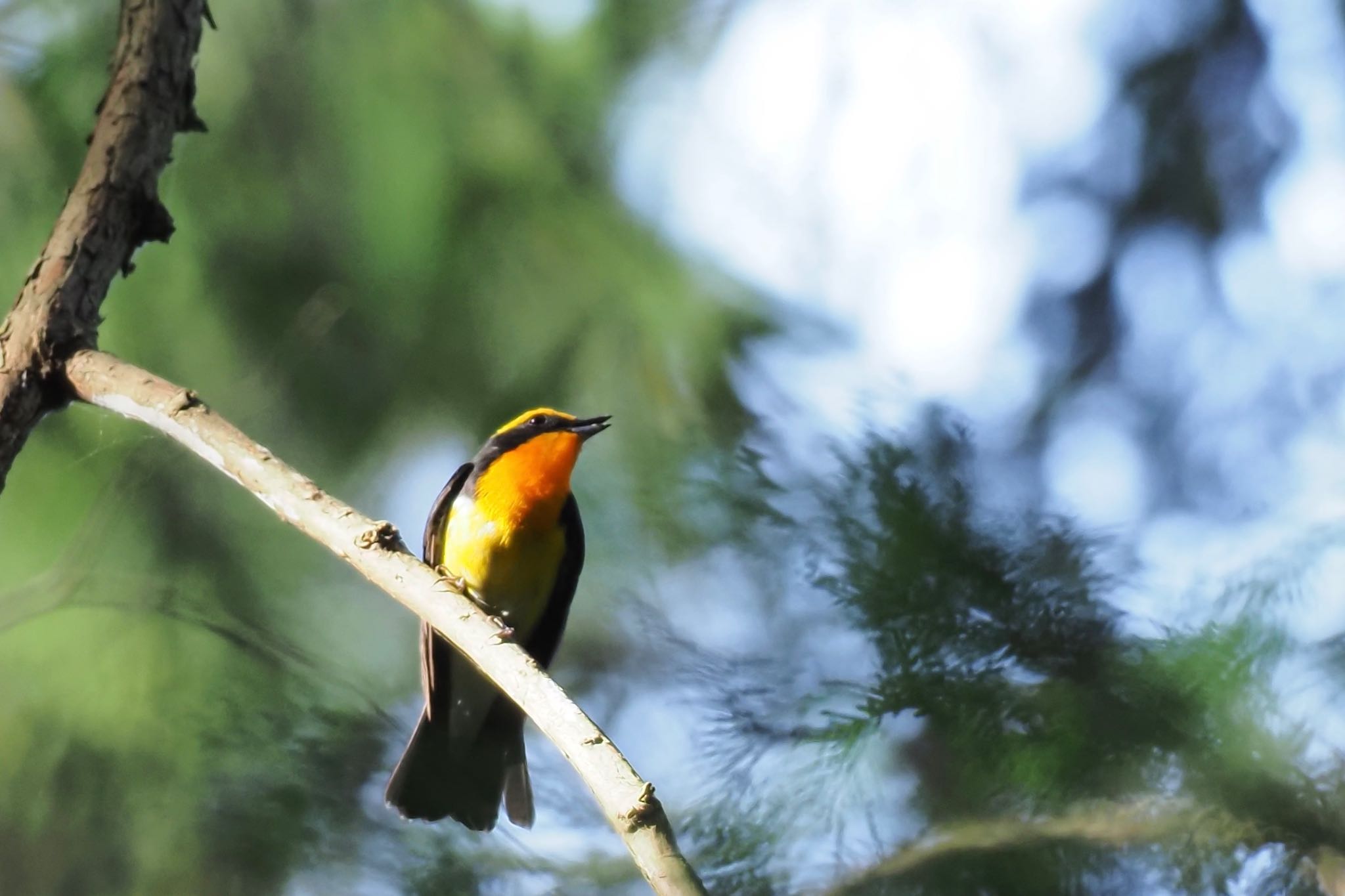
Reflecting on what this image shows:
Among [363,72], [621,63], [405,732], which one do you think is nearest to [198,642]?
[405,732]

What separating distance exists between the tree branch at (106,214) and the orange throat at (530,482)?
115 centimetres

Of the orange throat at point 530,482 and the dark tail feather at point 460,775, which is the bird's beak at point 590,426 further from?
the dark tail feather at point 460,775

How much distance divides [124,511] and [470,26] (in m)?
1.81

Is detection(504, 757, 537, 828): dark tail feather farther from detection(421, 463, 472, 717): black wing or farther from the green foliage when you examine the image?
the green foliage

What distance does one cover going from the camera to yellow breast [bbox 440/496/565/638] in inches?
133

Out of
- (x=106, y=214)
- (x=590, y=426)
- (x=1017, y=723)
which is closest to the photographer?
(x=1017, y=723)

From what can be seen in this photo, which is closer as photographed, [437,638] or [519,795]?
[519,795]

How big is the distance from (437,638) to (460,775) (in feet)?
1.13

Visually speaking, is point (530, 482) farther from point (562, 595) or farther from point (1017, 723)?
point (1017, 723)

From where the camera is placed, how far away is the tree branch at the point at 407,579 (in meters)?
1.37

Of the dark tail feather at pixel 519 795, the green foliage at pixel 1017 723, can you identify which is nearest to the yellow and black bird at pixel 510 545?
the dark tail feather at pixel 519 795

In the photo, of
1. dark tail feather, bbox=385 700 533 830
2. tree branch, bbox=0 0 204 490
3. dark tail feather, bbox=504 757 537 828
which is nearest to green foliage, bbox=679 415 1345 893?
dark tail feather, bbox=504 757 537 828

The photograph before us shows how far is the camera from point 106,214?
2.42 m

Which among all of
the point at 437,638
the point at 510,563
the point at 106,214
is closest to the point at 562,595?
the point at 510,563
